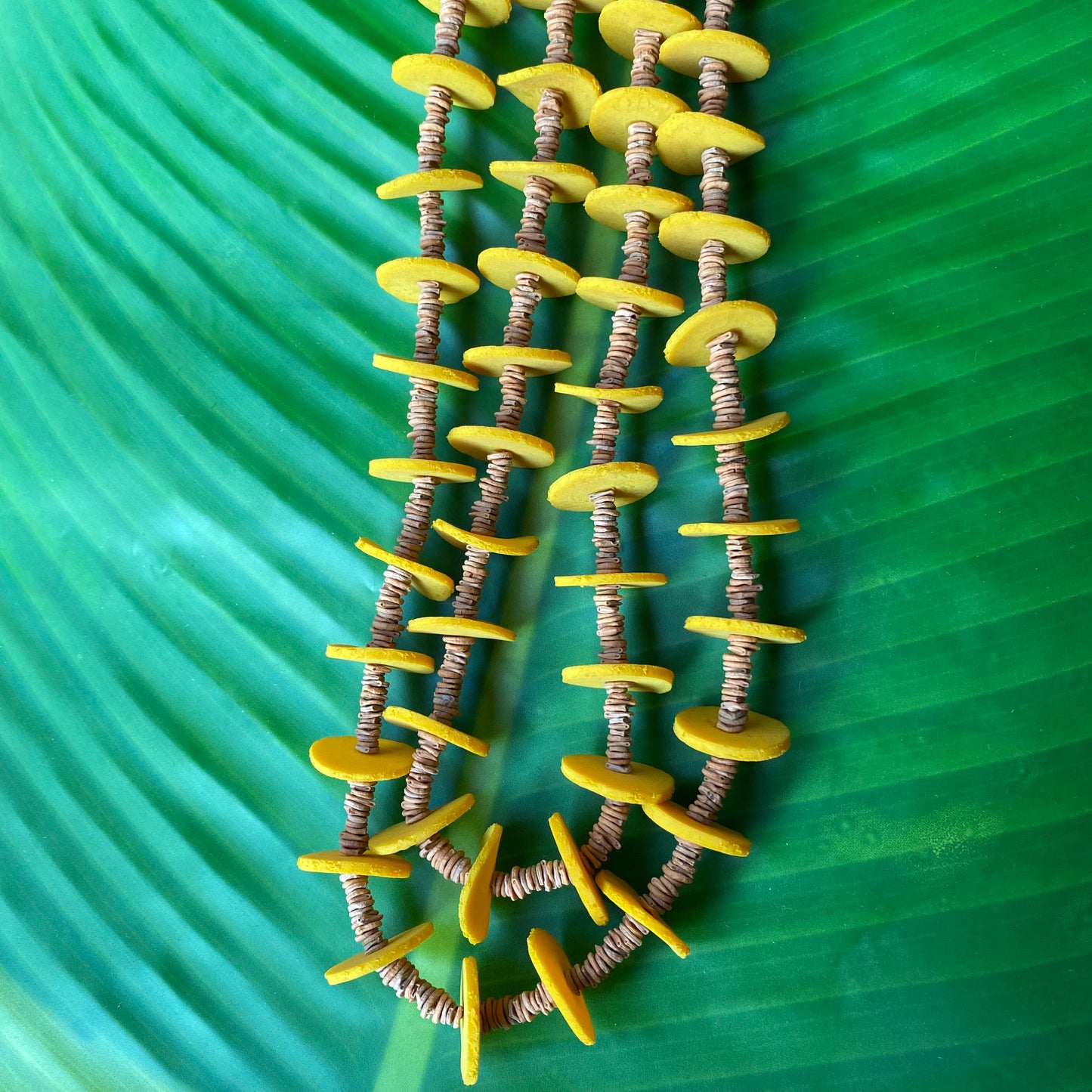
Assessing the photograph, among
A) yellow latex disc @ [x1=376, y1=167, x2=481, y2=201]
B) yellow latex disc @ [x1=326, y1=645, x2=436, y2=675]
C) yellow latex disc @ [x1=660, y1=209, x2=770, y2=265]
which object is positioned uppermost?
yellow latex disc @ [x1=376, y1=167, x2=481, y2=201]

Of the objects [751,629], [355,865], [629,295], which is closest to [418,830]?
[355,865]

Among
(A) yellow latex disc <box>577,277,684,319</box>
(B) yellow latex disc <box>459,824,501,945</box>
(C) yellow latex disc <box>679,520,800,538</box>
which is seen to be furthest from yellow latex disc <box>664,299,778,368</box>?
(B) yellow latex disc <box>459,824,501,945</box>

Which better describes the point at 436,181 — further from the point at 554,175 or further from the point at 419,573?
the point at 419,573

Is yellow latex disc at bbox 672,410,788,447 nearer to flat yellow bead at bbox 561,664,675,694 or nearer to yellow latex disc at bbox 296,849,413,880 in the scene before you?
flat yellow bead at bbox 561,664,675,694

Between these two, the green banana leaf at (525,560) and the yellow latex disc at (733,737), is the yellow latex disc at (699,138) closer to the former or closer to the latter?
the green banana leaf at (525,560)

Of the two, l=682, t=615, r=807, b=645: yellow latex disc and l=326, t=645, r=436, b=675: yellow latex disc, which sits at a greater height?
l=682, t=615, r=807, b=645: yellow latex disc

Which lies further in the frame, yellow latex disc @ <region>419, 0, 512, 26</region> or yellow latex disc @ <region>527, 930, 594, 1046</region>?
yellow latex disc @ <region>419, 0, 512, 26</region>

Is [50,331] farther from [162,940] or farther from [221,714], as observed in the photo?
[162,940]
